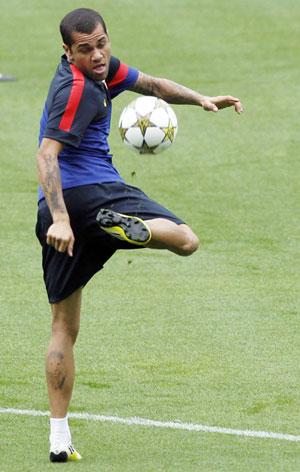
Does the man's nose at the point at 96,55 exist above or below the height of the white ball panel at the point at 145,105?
above

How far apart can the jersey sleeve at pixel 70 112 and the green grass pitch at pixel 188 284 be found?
1.79 m

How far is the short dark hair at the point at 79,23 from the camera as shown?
740 cm

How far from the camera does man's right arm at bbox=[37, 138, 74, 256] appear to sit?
714 cm

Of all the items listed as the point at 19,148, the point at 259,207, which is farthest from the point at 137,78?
the point at 19,148

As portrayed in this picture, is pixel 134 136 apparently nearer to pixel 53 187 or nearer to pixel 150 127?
pixel 150 127

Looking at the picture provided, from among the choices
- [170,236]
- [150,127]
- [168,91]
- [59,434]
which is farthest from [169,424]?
[168,91]

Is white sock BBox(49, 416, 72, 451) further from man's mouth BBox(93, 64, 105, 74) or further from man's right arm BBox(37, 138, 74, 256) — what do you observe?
man's mouth BBox(93, 64, 105, 74)

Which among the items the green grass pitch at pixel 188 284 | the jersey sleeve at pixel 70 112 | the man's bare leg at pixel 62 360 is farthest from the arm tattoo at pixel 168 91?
the green grass pitch at pixel 188 284

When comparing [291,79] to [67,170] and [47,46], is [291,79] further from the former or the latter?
[67,170]

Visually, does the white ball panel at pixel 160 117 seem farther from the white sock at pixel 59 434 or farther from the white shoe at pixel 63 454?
the white shoe at pixel 63 454

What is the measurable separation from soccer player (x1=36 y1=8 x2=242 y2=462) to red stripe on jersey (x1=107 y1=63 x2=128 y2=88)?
33cm

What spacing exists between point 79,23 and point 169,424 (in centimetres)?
247

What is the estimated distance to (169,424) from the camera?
27.0ft

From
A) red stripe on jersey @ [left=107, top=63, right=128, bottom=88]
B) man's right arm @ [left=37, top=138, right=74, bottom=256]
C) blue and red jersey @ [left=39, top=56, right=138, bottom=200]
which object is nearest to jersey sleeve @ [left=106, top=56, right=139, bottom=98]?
red stripe on jersey @ [left=107, top=63, right=128, bottom=88]
